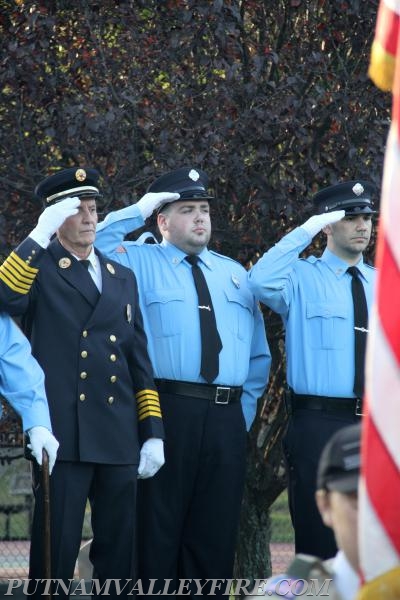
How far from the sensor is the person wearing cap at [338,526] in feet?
9.90

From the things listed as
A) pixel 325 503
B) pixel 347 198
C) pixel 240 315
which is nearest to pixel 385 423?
pixel 325 503

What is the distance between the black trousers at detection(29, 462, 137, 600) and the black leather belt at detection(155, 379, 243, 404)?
0.53m

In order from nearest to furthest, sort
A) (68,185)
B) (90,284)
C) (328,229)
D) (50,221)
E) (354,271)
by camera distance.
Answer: (50,221) → (90,284) → (68,185) → (354,271) → (328,229)

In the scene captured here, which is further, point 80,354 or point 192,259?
point 192,259

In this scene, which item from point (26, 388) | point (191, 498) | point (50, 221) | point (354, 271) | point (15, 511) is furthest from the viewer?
point (15, 511)

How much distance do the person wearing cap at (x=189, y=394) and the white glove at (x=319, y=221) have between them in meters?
A: 0.47

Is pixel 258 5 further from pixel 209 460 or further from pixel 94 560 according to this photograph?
pixel 94 560

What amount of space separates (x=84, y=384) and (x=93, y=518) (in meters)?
0.61

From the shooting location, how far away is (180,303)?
665cm

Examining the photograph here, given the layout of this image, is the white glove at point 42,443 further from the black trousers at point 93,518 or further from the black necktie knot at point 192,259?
the black necktie knot at point 192,259

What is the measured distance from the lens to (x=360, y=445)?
3.17 m

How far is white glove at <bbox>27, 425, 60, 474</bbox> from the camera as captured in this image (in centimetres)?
579

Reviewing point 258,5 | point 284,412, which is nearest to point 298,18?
point 258,5

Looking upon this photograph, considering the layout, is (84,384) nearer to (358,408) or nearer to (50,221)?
(50,221)
